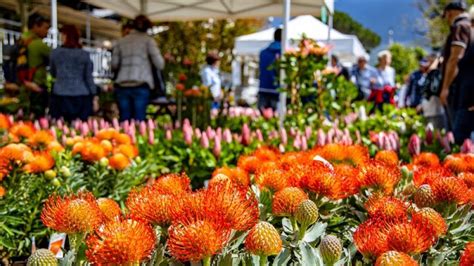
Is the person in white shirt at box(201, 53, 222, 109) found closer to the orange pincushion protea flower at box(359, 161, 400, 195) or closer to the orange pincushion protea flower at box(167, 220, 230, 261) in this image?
the orange pincushion protea flower at box(359, 161, 400, 195)

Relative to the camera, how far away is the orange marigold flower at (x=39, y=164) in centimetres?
234

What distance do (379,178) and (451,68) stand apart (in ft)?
12.3

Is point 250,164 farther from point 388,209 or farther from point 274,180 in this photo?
point 388,209

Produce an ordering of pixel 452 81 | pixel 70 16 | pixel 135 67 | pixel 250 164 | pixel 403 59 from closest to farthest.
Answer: pixel 250 164
pixel 452 81
pixel 135 67
pixel 70 16
pixel 403 59

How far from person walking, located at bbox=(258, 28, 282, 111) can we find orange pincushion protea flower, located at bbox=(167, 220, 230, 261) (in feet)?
19.4

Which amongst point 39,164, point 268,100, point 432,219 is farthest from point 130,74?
point 432,219

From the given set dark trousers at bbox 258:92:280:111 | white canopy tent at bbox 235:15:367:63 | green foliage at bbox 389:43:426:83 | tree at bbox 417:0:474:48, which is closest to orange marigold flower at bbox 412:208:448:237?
dark trousers at bbox 258:92:280:111

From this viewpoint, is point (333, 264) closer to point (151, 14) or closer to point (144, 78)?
point (144, 78)

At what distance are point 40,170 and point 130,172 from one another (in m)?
0.72

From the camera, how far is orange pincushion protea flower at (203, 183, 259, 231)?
3.54 ft

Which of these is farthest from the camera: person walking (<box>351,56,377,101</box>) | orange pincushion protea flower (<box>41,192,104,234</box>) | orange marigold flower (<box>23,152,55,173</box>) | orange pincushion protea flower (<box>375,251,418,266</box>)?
person walking (<box>351,56,377,101</box>)

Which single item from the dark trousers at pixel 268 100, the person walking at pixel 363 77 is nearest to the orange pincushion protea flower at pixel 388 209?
the dark trousers at pixel 268 100

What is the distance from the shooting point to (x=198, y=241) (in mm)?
993

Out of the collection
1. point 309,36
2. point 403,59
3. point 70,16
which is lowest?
point 309,36
